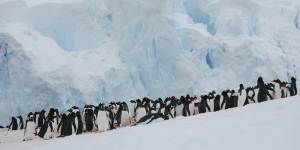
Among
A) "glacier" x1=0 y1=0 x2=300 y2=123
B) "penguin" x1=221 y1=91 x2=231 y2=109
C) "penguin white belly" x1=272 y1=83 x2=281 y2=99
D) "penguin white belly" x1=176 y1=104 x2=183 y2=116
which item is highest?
"glacier" x1=0 y1=0 x2=300 y2=123

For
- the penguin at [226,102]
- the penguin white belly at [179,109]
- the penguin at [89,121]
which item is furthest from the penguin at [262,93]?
the penguin at [89,121]

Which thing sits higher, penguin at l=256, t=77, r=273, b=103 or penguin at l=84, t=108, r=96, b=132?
penguin at l=256, t=77, r=273, b=103

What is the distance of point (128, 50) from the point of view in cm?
3053

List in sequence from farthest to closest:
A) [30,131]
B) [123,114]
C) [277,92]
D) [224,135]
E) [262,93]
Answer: [123,114] < [277,92] < [30,131] < [262,93] < [224,135]

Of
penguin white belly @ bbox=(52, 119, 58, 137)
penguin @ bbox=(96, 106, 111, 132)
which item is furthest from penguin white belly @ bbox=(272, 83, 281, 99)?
penguin white belly @ bbox=(52, 119, 58, 137)

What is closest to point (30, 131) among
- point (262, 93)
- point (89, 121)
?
point (89, 121)

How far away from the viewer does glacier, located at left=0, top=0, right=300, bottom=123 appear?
25.0 metres

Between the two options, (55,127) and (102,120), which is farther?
(55,127)

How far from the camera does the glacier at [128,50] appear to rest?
25047 mm

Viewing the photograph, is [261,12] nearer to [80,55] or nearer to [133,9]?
[133,9]

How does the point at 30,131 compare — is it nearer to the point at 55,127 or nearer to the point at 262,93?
the point at 55,127

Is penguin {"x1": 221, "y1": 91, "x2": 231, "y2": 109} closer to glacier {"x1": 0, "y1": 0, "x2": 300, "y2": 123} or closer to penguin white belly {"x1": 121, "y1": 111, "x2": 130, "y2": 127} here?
penguin white belly {"x1": 121, "y1": 111, "x2": 130, "y2": 127}

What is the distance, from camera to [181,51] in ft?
102

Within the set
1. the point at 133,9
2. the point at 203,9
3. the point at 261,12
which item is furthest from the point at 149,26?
the point at 261,12
